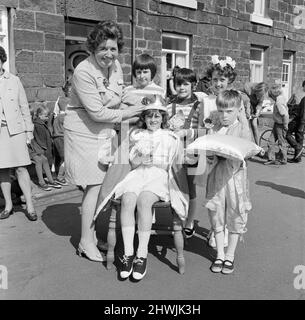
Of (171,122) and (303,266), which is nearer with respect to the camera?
(303,266)

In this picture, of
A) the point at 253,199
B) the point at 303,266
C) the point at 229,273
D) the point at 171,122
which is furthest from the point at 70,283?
the point at 253,199

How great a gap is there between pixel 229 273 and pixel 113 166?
134 cm

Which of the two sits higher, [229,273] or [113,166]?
[113,166]

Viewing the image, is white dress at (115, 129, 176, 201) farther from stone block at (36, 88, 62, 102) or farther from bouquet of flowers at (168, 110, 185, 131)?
stone block at (36, 88, 62, 102)

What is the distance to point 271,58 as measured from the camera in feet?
48.6

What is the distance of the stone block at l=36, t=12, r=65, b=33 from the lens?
7531 mm

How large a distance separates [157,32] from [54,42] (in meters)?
3.11

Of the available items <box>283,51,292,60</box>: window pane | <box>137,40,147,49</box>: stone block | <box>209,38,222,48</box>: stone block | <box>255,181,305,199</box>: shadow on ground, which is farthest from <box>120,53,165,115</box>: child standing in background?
<box>283,51,292,60</box>: window pane

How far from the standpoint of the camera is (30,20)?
738cm

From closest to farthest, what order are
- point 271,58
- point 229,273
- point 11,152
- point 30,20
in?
point 229,273 → point 11,152 → point 30,20 → point 271,58

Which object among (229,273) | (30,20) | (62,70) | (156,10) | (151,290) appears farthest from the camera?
(156,10)

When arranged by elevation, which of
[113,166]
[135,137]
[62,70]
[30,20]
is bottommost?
[113,166]

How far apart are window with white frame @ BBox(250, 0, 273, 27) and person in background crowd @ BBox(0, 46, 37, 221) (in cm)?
1037

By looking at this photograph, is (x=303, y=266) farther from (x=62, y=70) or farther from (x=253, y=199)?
(x=62, y=70)
